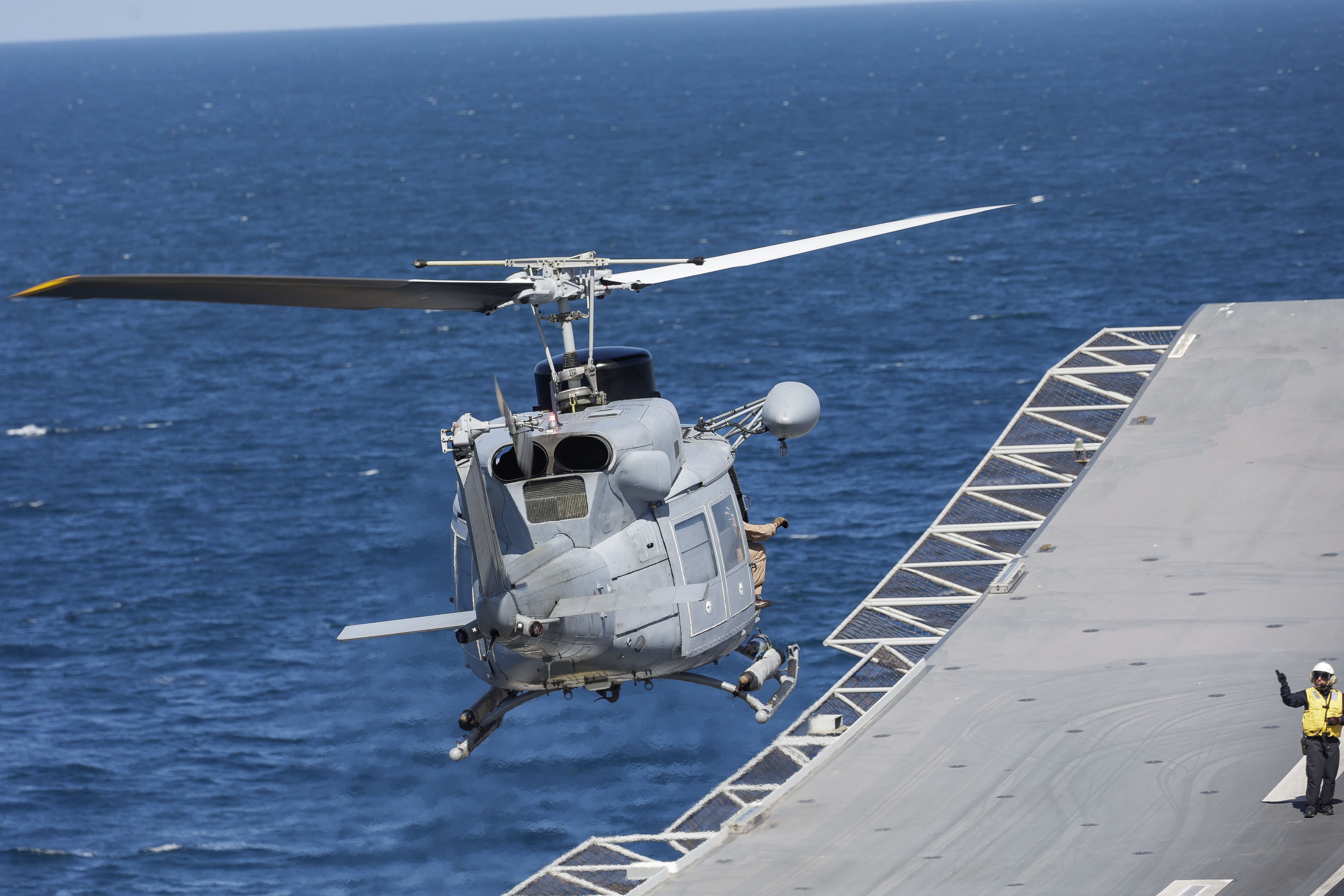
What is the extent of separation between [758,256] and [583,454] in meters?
4.49

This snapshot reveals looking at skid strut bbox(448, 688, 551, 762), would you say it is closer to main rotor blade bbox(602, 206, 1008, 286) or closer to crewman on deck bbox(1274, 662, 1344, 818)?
Result: main rotor blade bbox(602, 206, 1008, 286)

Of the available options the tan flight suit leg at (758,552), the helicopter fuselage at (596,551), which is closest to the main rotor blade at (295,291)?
the helicopter fuselage at (596,551)

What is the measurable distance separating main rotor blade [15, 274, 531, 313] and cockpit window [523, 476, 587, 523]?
2559mm

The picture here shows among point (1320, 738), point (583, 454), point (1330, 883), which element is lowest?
point (1330, 883)

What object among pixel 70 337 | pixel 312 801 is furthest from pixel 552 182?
pixel 312 801

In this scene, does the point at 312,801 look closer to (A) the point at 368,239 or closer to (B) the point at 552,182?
(A) the point at 368,239

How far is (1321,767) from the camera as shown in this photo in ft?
82.2

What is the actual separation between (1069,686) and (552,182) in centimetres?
13248

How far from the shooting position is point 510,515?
22.3m

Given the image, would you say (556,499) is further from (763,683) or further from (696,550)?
(763,683)

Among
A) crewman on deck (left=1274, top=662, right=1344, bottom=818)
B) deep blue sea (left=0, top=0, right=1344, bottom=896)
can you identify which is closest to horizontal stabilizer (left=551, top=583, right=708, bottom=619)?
crewman on deck (left=1274, top=662, right=1344, bottom=818)

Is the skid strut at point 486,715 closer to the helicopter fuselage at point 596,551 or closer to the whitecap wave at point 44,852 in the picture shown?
the helicopter fuselage at point 596,551

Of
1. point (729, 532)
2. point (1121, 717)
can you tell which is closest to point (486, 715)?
point (729, 532)

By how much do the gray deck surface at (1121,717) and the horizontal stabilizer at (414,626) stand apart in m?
6.84
